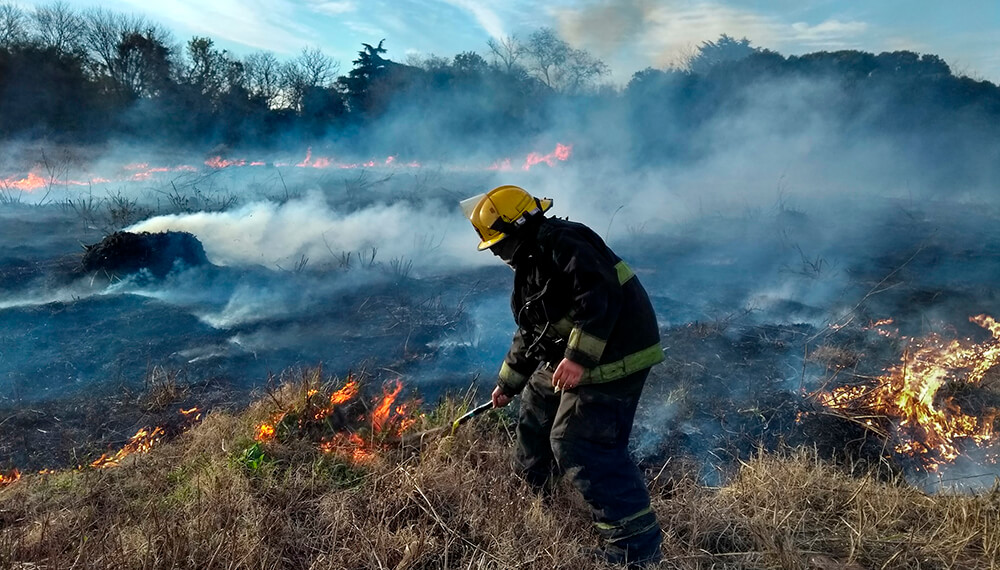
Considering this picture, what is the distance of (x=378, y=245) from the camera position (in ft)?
33.9

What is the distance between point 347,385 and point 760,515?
289cm

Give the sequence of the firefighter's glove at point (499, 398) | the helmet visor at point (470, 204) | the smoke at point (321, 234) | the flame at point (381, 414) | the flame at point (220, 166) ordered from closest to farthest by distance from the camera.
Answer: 1. the helmet visor at point (470, 204)
2. the firefighter's glove at point (499, 398)
3. the flame at point (381, 414)
4. the smoke at point (321, 234)
5. the flame at point (220, 166)

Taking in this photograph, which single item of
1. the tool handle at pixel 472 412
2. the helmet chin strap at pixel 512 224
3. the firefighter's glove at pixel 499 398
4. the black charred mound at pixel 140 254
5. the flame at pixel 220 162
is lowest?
the black charred mound at pixel 140 254

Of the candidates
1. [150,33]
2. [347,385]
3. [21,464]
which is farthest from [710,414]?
[150,33]

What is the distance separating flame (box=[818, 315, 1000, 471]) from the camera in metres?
4.65

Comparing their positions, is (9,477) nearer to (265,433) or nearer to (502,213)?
(265,433)

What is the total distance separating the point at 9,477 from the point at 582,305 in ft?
13.0

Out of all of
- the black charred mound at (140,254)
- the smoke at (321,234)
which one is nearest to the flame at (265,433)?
the smoke at (321,234)

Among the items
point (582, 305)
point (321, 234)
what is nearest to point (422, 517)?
point (582, 305)

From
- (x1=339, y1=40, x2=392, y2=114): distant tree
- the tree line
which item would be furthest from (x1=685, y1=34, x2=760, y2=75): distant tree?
(x1=339, y1=40, x2=392, y2=114): distant tree

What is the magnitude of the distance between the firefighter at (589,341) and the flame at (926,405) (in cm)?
316

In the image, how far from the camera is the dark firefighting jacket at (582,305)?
2750mm

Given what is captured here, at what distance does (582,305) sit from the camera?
2.76 m

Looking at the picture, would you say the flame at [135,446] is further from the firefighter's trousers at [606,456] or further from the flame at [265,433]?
the firefighter's trousers at [606,456]
